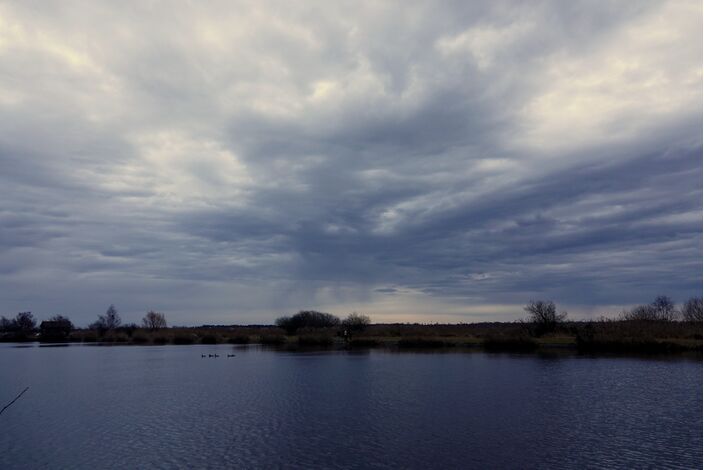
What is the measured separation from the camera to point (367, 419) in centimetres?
3062

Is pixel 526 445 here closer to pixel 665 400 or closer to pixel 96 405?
pixel 665 400

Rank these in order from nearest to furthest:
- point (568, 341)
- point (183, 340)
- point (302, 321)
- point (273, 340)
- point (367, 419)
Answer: point (367, 419), point (568, 341), point (273, 340), point (183, 340), point (302, 321)

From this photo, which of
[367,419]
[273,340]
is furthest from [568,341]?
[367,419]

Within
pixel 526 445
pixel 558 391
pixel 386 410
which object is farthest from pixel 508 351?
pixel 526 445

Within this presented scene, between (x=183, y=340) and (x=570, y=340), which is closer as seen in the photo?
(x=570, y=340)

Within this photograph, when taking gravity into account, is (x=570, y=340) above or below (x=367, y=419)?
above

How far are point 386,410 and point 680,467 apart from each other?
54.4 feet

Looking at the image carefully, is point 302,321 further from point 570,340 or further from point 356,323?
point 570,340

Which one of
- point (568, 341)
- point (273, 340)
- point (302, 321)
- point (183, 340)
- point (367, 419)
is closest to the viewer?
point (367, 419)

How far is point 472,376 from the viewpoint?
48.6 meters

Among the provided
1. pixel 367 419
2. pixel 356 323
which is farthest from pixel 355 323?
pixel 367 419

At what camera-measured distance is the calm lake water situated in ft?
75.4

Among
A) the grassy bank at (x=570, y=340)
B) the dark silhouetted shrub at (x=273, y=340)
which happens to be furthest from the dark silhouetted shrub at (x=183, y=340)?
the grassy bank at (x=570, y=340)

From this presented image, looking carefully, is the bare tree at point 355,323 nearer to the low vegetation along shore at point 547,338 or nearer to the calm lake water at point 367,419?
the low vegetation along shore at point 547,338
